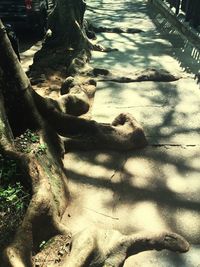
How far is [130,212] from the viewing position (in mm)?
4949

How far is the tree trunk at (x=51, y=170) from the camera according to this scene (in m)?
3.95

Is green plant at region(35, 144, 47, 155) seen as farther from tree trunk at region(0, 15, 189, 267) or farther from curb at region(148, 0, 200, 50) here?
curb at region(148, 0, 200, 50)

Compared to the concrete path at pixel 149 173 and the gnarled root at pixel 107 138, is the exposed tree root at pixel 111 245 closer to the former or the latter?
the concrete path at pixel 149 173

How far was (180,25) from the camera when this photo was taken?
13.8 meters

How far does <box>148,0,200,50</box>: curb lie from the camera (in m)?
12.1

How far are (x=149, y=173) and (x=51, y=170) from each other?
1.45 metres

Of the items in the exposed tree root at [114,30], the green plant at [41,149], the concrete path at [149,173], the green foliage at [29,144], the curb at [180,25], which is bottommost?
the exposed tree root at [114,30]

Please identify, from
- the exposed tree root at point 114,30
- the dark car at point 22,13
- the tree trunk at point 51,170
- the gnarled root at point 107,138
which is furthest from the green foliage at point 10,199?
the exposed tree root at point 114,30

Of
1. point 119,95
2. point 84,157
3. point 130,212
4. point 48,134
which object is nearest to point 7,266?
point 130,212

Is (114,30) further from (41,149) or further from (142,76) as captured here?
(41,149)

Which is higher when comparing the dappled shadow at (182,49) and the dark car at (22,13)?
the dark car at (22,13)

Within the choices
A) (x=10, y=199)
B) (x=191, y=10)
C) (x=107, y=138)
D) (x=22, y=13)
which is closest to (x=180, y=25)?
(x=191, y=10)

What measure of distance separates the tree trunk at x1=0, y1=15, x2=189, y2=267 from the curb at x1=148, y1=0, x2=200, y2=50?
264 inches

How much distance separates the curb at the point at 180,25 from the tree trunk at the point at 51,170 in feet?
22.0
